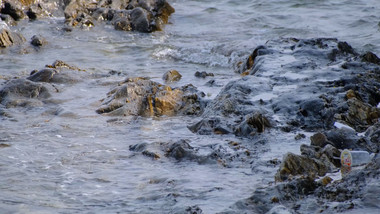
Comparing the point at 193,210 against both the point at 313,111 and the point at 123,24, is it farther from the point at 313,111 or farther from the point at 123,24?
the point at 123,24

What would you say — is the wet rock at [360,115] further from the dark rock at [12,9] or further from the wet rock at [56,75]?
the dark rock at [12,9]

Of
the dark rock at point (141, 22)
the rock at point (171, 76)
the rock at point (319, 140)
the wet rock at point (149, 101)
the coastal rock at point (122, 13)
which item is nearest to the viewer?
the rock at point (319, 140)

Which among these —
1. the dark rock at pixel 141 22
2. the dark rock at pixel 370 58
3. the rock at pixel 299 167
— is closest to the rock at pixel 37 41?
the dark rock at pixel 141 22

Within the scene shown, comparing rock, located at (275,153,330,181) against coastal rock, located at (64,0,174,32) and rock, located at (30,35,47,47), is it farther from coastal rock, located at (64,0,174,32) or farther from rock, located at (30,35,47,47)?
coastal rock, located at (64,0,174,32)

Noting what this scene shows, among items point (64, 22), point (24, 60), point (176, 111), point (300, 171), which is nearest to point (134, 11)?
point (64, 22)

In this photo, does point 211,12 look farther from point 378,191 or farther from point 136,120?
point 378,191

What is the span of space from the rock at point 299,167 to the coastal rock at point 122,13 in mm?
9434

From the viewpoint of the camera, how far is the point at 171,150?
5766 millimetres

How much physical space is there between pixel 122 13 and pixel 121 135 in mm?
8423

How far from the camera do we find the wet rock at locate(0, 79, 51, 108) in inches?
307

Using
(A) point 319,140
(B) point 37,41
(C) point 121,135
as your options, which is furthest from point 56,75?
(A) point 319,140

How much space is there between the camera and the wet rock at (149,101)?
740 centimetres

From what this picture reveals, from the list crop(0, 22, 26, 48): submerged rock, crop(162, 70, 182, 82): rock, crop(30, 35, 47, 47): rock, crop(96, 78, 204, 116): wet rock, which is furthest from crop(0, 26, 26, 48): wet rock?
crop(96, 78, 204, 116): wet rock

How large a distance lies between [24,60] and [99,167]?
19.4 feet
